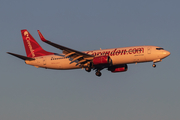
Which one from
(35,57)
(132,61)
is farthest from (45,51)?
(132,61)

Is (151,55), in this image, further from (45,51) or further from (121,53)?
(45,51)

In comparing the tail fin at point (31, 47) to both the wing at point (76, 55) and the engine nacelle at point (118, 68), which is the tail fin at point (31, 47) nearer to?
the wing at point (76, 55)

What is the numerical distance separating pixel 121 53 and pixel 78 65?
27.8 feet

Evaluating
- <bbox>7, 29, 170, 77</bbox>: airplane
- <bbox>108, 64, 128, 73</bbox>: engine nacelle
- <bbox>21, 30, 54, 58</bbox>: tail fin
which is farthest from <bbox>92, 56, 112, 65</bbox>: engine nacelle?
<bbox>21, 30, 54, 58</bbox>: tail fin

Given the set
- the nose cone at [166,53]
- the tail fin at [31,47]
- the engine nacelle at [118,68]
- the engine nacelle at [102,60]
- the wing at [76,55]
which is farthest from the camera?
the tail fin at [31,47]

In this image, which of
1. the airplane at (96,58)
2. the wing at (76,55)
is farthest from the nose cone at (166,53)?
the wing at (76,55)

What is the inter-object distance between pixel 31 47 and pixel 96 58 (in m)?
16.2

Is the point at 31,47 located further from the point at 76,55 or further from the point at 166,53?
the point at 166,53

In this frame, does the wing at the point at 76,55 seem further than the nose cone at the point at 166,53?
No

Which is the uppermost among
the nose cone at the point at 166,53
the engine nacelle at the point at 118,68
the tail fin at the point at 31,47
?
the tail fin at the point at 31,47

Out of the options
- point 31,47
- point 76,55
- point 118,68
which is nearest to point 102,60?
point 76,55

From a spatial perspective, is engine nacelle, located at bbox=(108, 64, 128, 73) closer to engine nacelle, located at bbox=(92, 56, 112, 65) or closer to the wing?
engine nacelle, located at bbox=(92, 56, 112, 65)

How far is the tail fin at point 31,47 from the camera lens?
6462cm

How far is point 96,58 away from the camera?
186ft
